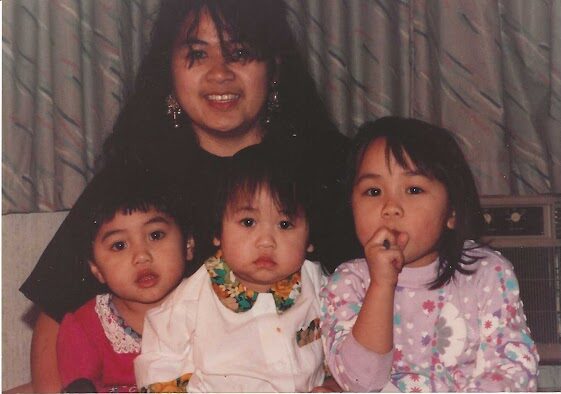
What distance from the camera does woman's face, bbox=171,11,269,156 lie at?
103cm

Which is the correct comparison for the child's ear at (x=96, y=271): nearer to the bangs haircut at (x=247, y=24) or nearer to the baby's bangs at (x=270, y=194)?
the baby's bangs at (x=270, y=194)

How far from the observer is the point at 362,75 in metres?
1.12

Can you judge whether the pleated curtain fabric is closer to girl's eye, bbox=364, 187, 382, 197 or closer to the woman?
the woman

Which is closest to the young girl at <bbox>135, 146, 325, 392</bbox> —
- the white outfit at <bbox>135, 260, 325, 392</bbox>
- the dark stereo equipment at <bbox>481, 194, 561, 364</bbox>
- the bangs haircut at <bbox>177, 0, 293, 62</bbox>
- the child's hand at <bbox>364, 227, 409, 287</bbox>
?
the white outfit at <bbox>135, 260, 325, 392</bbox>

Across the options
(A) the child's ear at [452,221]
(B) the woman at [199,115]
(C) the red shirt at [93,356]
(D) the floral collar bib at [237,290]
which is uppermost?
(B) the woman at [199,115]

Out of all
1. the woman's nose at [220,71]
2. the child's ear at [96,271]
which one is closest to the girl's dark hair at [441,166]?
the woman's nose at [220,71]

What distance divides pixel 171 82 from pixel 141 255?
0.29 m

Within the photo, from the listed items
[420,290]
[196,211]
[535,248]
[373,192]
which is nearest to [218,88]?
[196,211]

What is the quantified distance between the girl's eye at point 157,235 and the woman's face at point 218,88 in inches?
6.8

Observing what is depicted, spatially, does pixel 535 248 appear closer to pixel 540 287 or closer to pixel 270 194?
pixel 540 287

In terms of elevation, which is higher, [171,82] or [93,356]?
[171,82]

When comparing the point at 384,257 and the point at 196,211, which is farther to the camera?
the point at 196,211

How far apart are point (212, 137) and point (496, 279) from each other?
0.47 metres

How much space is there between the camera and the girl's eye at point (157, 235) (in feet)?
3.12
